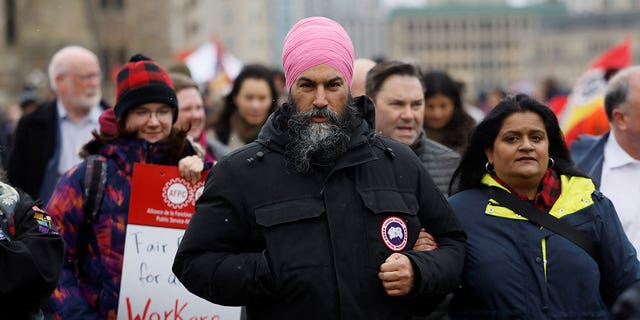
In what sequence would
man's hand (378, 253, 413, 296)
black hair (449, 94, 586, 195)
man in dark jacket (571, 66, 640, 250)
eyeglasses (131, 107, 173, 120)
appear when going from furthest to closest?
man in dark jacket (571, 66, 640, 250) < eyeglasses (131, 107, 173, 120) < black hair (449, 94, 586, 195) < man's hand (378, 253, 413, 296)

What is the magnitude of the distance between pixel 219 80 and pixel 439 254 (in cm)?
1522

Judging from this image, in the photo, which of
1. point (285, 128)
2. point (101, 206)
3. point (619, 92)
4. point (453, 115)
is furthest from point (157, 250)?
point (453, 115)

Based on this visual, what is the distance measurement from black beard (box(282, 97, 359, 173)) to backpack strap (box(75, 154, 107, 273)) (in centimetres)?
134

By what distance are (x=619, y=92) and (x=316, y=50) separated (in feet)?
8.92

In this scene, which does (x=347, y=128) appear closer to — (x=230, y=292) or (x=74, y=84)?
(x=230, y=292)

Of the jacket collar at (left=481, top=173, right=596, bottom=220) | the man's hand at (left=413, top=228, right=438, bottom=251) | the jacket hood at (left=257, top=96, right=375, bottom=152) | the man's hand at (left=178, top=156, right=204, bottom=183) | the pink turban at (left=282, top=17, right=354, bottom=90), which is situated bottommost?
the man's hand at (left=413, top=228, right=438, bottom=251)

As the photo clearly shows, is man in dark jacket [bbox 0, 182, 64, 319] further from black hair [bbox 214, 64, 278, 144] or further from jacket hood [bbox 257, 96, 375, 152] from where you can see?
black hair [bbox 214, 64, 278, 144]

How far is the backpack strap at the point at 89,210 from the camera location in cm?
562

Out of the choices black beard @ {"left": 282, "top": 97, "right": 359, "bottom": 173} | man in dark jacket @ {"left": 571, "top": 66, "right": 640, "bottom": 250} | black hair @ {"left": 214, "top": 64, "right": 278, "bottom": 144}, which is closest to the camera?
black beard @ {"left": 282, "top": 97, "right": 359, "bottom": 173}

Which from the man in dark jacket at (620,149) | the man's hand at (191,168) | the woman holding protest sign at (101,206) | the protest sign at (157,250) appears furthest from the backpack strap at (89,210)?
the man in dark jacket at (620,149)

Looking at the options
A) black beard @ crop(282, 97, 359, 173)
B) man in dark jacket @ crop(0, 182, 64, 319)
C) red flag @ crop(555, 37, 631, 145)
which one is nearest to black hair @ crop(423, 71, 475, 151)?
red flag @ crop(555, 37, 631, 145)

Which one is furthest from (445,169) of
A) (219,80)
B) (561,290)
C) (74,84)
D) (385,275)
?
(219,80)

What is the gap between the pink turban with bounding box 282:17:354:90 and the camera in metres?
4.66

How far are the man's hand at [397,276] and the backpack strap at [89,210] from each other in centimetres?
172
